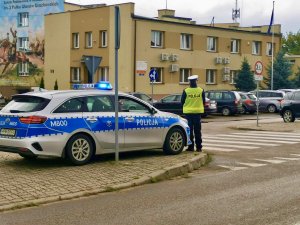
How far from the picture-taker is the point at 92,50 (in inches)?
1730

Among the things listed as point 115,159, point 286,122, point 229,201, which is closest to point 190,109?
point 115,159

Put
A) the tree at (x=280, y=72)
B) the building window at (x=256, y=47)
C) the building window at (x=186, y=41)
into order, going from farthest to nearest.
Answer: the building window at (x=256, y=47)
the tree at (x=280, y=72)
the building window at (x=186, y=41)

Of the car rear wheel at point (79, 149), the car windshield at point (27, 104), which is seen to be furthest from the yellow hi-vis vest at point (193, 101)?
the car windshield at point (27, 104)

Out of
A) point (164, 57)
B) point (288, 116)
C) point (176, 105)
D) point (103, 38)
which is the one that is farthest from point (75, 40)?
point (288, 116)

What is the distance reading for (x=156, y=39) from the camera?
43.2 metres

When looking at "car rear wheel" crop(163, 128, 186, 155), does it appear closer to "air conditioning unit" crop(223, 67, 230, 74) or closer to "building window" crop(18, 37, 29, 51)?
"air conditioning unit" crop(223, 67, 230, 74)

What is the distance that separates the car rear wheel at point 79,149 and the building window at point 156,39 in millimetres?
32290

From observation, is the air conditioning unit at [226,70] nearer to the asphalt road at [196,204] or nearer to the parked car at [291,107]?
the parked car at [291,107]

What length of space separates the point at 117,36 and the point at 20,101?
222 cm

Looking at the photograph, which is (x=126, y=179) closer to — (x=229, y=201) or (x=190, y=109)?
(x=229, y=201)

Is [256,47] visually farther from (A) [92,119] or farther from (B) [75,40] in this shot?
(A) [92,119]

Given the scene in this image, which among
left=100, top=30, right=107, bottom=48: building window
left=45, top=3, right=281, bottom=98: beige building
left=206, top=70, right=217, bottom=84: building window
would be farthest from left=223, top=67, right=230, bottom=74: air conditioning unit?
left=100, top=30, right=107, bottom=48: building window

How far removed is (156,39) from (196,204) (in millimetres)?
36078

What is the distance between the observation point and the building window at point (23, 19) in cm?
5935
